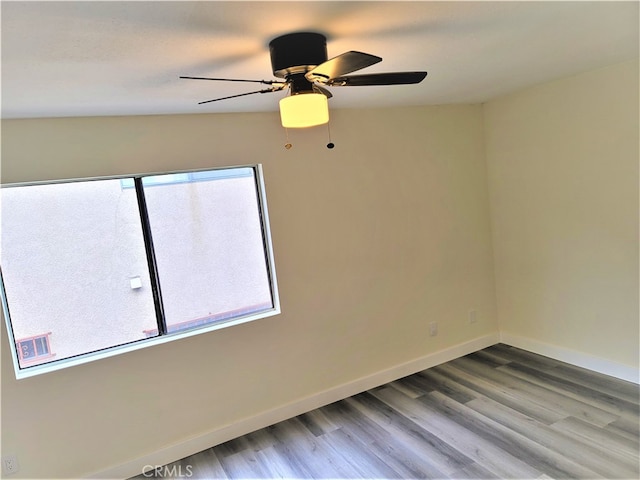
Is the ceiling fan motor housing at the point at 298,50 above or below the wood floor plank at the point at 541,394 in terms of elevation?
above

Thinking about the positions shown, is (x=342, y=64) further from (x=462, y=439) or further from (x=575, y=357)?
(x=575, y=357)

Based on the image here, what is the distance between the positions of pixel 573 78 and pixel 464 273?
1.84 metres

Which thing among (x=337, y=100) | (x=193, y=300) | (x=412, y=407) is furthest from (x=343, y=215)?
(x=412, y=407)

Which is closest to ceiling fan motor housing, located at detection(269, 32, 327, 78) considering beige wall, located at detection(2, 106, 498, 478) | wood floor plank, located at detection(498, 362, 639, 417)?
beige wall, located at detection(2, 106, 498, 478)

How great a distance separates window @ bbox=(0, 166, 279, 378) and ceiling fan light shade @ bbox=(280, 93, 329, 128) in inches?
57.2

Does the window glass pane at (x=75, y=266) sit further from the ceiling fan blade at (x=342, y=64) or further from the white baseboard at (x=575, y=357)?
the white baseboard at (x=575, y=357)

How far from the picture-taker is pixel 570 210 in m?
3.39

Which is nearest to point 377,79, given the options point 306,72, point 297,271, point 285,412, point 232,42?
point 306,72

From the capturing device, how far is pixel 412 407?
3.18 m

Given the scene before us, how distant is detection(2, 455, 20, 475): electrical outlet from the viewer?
7.86ft

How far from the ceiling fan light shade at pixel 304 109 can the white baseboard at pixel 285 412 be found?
7.53 ft

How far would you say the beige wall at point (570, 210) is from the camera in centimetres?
303

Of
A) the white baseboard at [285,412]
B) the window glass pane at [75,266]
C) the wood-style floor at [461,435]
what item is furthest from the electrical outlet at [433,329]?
the window glass pane at [75,266]

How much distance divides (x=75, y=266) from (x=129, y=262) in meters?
0.31
